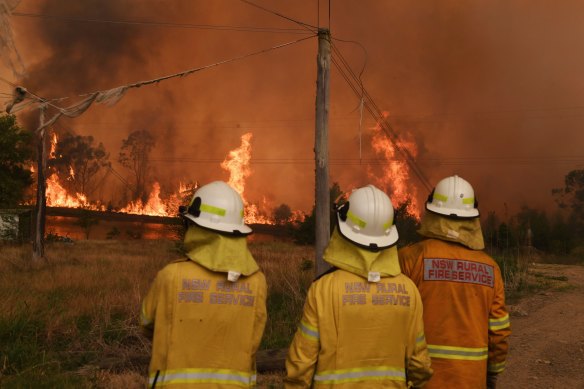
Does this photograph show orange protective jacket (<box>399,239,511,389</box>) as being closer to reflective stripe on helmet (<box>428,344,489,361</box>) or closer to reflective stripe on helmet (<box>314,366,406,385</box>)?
reflective stripe on helmet (<box>428,344,489,361</box>)

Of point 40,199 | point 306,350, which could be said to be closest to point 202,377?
point 306,350

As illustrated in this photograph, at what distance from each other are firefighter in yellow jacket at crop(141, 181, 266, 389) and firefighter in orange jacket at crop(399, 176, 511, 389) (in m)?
1.23

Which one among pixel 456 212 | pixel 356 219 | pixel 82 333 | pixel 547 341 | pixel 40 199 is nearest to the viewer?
pixel 356 219

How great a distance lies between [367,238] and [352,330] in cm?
50

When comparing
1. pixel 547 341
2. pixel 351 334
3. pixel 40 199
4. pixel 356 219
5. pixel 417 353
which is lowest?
pixel 547 341

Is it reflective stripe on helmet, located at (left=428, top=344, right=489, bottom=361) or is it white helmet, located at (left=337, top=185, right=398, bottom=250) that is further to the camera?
reflective stripe on helmet, located at (left=428, top=344, right=489, bottom=361)

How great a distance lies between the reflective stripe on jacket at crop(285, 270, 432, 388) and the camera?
266 cm

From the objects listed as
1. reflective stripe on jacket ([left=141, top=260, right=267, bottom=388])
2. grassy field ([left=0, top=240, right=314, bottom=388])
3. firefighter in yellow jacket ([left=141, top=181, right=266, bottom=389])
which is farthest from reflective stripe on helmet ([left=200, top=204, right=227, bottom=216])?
grassy field ([left=0, top=240, right=314, bottom=388])

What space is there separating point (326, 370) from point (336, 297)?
1.29 ft

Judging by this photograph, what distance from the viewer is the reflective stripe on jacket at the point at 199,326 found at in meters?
2.71

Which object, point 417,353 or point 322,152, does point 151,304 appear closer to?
point 417,353

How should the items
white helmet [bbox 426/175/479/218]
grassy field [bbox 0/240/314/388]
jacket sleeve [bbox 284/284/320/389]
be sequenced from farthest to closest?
grassy field [bbox 0/240/314/388]
white helmet [bbox 426/175/479/218]
jacket sleeve [bbox 284/284/320/389]

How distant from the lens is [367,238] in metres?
2.80

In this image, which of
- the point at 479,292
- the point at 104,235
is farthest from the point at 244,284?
the point at 104,235
